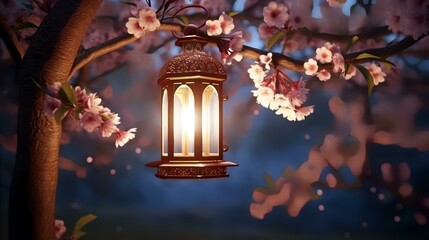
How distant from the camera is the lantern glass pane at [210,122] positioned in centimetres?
223

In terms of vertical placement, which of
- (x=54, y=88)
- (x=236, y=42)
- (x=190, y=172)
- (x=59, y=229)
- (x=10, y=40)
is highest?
(x=236, y=42)

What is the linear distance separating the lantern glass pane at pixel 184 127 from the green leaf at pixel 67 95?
1.58 feet

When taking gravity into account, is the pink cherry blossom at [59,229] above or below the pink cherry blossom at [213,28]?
below

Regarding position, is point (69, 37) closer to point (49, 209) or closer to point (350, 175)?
point (49, 209)

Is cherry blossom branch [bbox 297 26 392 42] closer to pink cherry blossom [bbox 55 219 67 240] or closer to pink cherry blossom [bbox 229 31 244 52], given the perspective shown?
pink cherry blossom [bbox 229 31 244 52]

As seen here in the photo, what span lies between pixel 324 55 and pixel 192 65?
0.90 metres

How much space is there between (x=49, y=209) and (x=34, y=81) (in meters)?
0.55

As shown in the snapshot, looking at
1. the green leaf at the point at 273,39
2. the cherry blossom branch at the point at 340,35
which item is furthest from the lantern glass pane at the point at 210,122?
the cherry blossom branch at the point at 340,35

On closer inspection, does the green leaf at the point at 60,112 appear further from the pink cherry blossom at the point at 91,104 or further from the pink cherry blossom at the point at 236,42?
the pink cherry blossom at the point at 236,42

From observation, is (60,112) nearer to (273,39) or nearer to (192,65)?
(192,65)

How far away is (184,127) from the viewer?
2209mm

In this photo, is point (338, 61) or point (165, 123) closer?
point (165, 123)

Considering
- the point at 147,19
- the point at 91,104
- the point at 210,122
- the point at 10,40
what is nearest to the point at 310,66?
the point at 210,122

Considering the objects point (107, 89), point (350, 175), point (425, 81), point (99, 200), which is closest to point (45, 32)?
point (107, 89)
